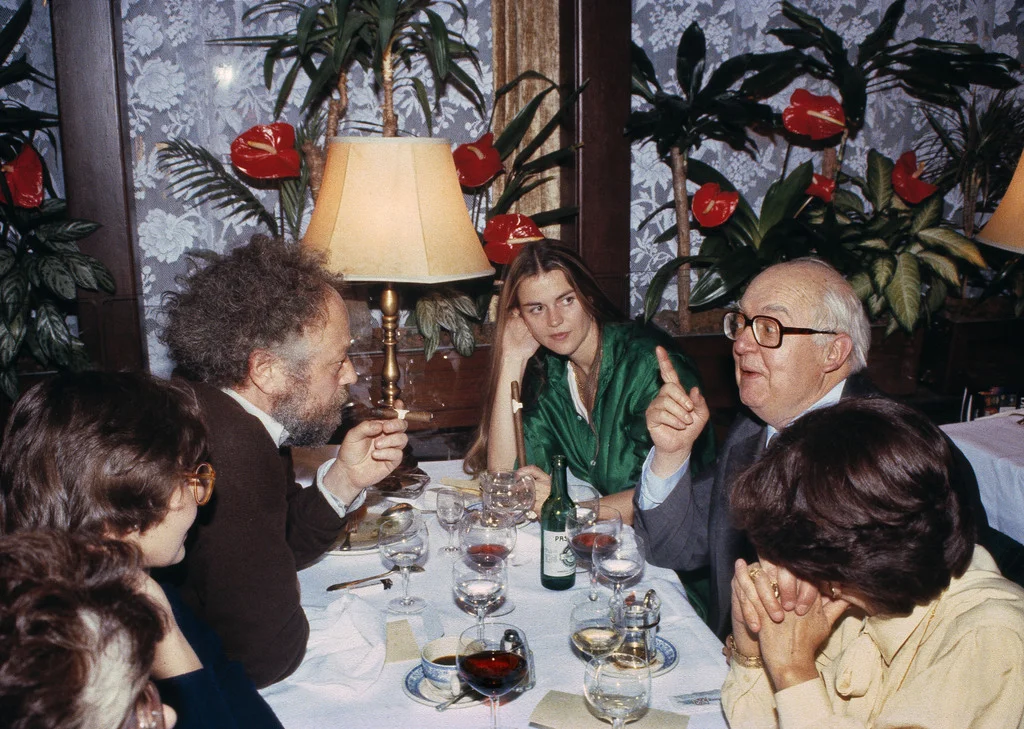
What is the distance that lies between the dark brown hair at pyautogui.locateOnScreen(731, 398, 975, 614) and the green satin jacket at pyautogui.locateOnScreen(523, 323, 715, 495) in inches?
49.9

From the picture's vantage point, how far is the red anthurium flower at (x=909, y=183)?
13.2 feet

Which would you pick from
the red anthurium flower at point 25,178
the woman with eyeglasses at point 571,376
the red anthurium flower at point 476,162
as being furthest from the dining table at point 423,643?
the red anthurium flower at point 25,178

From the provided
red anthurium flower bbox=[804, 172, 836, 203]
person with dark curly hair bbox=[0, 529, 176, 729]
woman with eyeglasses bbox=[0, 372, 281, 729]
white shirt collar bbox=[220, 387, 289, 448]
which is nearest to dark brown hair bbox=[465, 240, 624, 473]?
white shirt collar bbox=[220, 387, 289, 448]

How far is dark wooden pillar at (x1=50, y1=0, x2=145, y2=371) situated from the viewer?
3.51 meters

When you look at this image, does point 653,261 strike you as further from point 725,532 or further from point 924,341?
point 725,532

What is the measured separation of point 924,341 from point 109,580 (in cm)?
441

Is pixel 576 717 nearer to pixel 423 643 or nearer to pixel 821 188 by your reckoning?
pixel 423 643

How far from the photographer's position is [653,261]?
173 inches

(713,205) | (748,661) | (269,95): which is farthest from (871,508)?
(269,95)

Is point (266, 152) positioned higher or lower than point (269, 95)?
lower

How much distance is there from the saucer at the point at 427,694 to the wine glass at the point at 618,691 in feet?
0.67

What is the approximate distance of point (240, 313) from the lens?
71.3 inches

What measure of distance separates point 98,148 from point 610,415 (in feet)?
8.10

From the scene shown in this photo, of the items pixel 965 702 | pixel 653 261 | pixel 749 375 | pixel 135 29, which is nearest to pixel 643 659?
pixel 965 702
